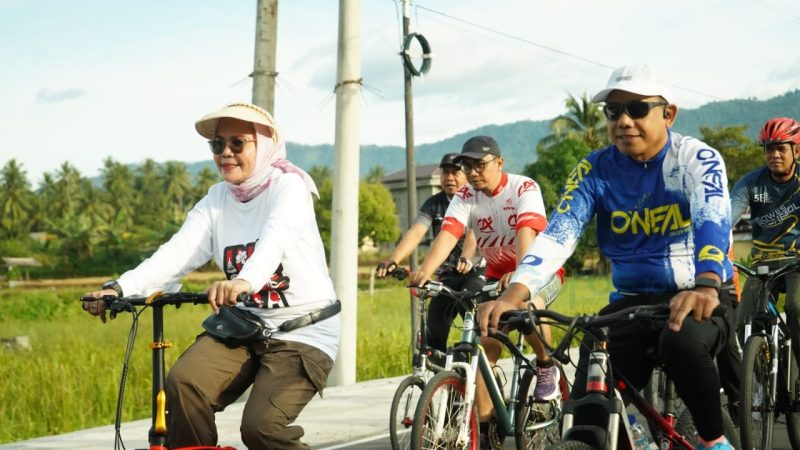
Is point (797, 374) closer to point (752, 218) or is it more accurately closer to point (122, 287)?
point (752, 218)

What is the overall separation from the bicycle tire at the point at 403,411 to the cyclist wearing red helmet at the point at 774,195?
2287 mm

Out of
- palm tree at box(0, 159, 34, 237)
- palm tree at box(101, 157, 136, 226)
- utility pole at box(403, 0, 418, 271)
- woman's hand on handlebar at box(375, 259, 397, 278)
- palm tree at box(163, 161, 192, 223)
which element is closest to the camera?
woman's hand on handlebar at box(375, 259, 397, 278)

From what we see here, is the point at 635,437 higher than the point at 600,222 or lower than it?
lower

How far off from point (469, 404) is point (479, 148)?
2016 millimetres

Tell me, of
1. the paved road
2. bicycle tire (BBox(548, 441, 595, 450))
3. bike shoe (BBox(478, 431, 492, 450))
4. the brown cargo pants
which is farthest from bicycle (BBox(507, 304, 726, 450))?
the paved road

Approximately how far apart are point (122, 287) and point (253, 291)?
67 centimetres

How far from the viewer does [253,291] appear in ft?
13.4

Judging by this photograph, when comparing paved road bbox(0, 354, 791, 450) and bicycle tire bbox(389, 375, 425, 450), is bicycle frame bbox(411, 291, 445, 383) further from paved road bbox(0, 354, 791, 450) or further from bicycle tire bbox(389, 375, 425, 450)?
paved road bbox(0, 354, 791, 450)

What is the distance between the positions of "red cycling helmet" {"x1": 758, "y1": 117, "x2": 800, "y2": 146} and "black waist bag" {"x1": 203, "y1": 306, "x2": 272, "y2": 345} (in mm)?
4454

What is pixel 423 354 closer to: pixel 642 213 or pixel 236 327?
pixel 236 327

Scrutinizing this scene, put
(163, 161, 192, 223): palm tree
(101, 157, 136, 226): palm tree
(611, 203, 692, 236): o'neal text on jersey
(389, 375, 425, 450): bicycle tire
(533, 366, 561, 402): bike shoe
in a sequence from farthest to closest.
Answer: (163, 161, 192, 223): palm tree < (101, 157, 136, 226): palm tree < (389, 375, 425, 450): bicycle tire < (533, 366, 561, 402): bike shoe < (611, 203, 692, 236): o'neal text on jersey

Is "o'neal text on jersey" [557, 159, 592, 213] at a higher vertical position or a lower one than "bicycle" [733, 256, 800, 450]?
higher

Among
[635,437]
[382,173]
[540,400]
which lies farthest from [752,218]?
[382,173]

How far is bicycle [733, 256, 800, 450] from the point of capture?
5.82 m
